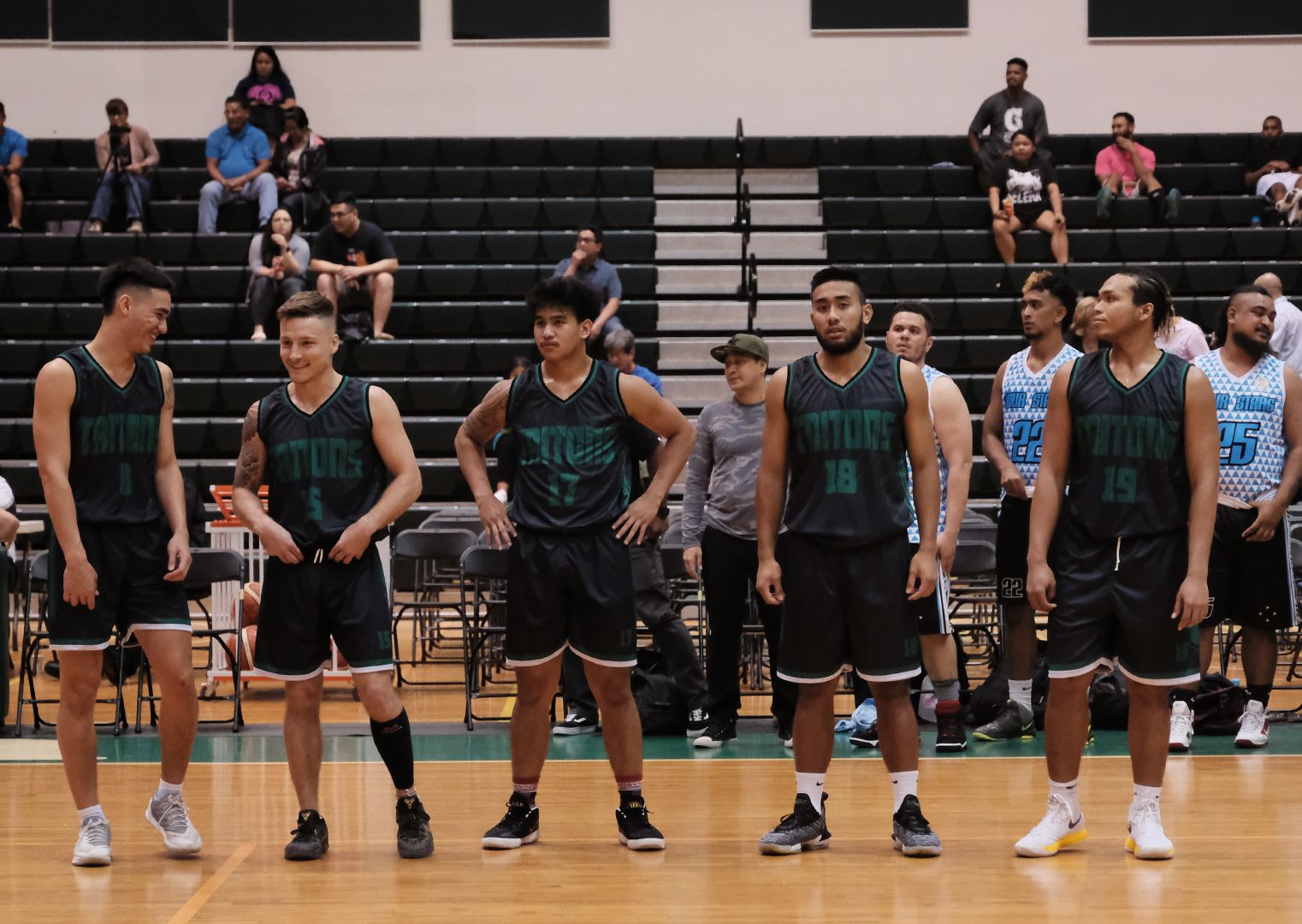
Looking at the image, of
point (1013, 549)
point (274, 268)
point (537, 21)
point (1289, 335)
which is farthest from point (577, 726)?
point (537, 21)

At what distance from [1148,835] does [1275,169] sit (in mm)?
10724

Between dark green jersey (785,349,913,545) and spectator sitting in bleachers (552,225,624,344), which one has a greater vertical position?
spectator sitting in bleachers (552,225,624,344)

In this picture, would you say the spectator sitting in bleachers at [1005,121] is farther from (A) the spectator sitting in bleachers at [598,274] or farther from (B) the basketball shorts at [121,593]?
(B) the basketball shorts at [121,593]

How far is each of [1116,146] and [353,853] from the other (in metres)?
11.2

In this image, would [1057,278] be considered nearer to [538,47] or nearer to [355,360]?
[355,360]

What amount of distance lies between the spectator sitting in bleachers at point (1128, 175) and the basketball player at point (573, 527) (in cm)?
969

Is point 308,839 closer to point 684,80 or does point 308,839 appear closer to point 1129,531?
point 1129,531

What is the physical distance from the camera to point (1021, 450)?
20.9 ft

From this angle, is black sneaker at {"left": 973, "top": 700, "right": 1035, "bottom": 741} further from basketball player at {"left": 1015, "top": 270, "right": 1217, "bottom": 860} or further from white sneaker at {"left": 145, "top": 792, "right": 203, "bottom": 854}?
white sneaker at {"left": 145, "top": 792, "right": 203, "bottom": 854}

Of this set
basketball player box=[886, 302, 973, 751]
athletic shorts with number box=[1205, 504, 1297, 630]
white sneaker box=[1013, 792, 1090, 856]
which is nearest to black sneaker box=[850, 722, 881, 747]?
basketball player box=[886, 302, 973, 751]

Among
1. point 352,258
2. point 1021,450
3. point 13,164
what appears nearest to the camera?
point 1021,450

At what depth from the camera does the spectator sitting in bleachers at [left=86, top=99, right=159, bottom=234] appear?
13258 millimetres

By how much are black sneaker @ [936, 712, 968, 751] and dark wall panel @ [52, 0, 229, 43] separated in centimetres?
1140

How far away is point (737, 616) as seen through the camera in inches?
259
